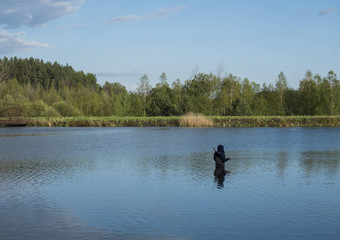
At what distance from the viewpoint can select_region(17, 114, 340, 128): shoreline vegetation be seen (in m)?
64.6

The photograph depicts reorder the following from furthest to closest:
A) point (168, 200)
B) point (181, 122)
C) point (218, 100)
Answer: point (218, 100) → point (181, 122) → point (168, 200)

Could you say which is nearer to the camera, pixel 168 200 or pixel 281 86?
pixel 168 200

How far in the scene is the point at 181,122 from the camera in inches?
2554

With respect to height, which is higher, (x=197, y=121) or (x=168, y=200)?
(x=197, y=121)

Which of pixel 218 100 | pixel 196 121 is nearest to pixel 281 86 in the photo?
pixel 218 100

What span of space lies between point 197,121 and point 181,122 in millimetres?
2995

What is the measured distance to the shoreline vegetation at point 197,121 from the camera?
6462cm

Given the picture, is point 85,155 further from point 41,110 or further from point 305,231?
point 41,110

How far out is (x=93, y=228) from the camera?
356 inches

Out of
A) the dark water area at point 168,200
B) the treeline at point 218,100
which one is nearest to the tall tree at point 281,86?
the treeline at point 218,100

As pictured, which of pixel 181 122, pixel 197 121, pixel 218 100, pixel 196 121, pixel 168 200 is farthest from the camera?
pixel 218 100

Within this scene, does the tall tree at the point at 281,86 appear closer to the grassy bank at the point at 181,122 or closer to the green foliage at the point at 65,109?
the grassy bank at the point at 181,122

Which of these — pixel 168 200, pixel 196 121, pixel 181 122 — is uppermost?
pixel 196 121

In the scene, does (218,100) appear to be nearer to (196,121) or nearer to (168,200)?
(196,121)
